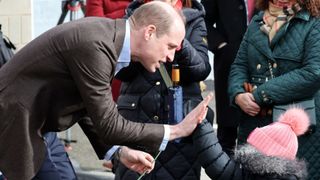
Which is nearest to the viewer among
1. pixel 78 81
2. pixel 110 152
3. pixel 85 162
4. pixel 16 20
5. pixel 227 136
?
pixel 78 81

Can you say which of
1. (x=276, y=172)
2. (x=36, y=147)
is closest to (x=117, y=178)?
(x=36, y=147)

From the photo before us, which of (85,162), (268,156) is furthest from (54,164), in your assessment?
(85,162)

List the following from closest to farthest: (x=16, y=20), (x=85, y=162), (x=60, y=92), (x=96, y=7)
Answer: (x=60, y=92), (x=96, y=7), (x=85, y=162), (x=16, y=20)

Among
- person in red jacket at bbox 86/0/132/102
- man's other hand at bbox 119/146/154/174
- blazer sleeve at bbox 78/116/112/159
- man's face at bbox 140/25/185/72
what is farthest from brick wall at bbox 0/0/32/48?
man's face at bbox 140/25/185/72

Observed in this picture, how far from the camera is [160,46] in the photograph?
274 centimetres

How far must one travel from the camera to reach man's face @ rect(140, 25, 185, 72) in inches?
107

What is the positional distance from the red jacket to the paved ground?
1301 millimetres

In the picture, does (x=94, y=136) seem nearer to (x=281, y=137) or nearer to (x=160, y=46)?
(x=160, y=46)

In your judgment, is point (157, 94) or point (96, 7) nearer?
point (157, 94)

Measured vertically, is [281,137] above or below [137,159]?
above

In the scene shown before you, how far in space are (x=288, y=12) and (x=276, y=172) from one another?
1.10 metres

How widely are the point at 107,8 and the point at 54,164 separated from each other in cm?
205

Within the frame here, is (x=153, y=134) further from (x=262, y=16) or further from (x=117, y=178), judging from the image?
(x=262, y=16)

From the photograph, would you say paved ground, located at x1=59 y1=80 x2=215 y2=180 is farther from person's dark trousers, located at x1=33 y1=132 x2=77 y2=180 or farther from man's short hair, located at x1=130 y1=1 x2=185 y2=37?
man's short hair, located at x1=130 y1=1 x2=185 y2=37
